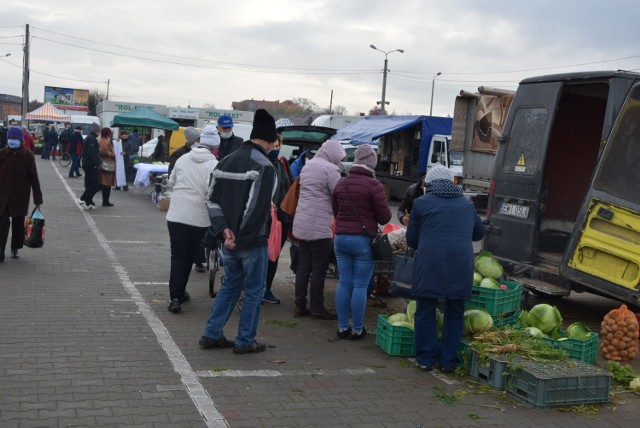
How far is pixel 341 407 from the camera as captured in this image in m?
5.37

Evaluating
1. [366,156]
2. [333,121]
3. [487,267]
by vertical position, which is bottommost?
[487,267]

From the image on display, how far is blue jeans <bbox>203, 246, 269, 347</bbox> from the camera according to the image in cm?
640

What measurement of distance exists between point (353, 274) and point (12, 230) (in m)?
5.56

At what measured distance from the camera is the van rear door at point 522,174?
29.3ft

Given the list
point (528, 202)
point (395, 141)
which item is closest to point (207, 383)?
point (528, 202)

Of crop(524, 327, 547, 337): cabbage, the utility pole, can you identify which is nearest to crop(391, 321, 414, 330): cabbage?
crop(524, 327, 547, 337): cabbage

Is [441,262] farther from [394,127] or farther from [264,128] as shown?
[394,127]

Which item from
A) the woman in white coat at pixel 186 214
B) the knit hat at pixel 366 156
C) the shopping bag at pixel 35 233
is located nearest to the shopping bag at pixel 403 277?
the knit hat at pixel 366 156

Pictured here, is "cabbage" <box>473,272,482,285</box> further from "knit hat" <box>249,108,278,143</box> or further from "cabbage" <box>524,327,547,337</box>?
"knit hat" <box>249,108,278,143</box>

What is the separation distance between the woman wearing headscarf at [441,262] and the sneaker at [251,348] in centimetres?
139

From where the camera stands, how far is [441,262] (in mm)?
6188

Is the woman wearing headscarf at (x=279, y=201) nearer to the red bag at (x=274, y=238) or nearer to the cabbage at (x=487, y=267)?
the red bag at (x=274, y=238)

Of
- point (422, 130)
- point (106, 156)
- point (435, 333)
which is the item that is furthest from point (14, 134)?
point (422, 130)

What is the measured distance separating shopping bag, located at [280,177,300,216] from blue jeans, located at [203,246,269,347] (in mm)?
1742
